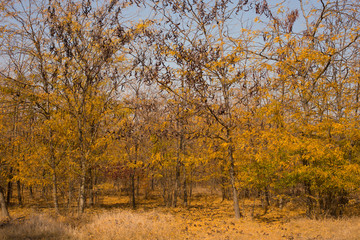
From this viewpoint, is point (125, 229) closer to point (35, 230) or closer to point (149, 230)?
point (149, 230)

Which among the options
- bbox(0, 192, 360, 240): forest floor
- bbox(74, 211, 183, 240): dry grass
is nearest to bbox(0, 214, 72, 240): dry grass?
bbox(0, 192, 360, 240): forest floor

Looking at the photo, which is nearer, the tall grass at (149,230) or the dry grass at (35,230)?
the dry grass at (35,230)

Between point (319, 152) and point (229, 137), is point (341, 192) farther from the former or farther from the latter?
point (229, 137)

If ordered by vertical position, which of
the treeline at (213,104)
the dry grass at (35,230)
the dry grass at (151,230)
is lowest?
the dry grass at (151,230)

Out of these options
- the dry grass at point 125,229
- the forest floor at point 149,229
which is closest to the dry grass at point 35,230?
the forest floor at point 149,229

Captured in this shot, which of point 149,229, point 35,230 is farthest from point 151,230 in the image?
point 35,230

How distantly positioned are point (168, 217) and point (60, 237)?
444cm

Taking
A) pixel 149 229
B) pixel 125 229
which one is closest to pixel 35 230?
pixel 125 229

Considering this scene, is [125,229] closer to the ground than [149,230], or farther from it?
farther from it

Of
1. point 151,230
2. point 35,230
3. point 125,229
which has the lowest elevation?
point 151,230

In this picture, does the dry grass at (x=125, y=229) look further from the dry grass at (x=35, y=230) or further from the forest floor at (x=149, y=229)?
the dry grass at (x=35, y=230)

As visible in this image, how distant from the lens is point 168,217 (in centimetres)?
1039

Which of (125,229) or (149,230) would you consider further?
(149,230)

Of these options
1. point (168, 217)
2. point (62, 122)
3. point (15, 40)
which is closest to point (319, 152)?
point (168, 217)
